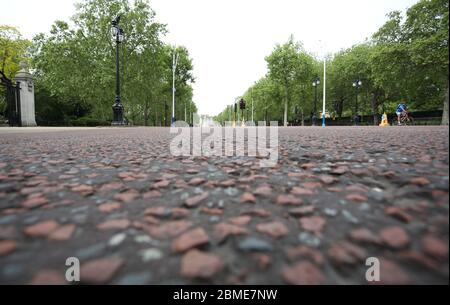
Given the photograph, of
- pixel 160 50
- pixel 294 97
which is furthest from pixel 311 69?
pixel 160 50

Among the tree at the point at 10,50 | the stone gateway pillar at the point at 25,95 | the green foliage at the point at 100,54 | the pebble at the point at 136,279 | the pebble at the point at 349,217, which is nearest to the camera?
the pebble at the point at 136,279

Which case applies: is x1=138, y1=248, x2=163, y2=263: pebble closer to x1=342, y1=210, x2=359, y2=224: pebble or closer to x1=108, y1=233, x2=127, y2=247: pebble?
x1=108, y1=233, x2=127, y2=247: pebble

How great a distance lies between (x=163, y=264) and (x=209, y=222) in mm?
285

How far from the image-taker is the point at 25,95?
61.4ft

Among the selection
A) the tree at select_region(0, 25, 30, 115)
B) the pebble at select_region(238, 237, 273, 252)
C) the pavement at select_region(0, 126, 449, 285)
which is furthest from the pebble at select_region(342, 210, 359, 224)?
the tree at select_region(0, 25, 30, 115)

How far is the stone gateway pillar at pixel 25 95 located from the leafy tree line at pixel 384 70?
31.8 meters

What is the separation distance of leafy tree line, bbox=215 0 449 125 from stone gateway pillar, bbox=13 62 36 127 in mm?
31770

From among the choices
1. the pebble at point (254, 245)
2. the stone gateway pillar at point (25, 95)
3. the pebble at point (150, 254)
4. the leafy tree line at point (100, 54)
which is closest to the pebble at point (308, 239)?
the pebble at point (254, 245)

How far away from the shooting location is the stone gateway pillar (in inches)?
726

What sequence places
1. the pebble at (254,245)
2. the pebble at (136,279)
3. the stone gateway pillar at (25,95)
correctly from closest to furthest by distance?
1. the pebble at (136,279)
2. the pebble at (254,245)
3. the stone gateway pillar at (25,95)

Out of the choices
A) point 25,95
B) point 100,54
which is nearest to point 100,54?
point 100,54

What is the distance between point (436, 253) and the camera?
72 cm

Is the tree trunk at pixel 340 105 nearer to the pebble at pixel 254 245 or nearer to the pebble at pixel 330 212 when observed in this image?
the pebble at pixel 330 212

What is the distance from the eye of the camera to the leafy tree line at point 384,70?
23.3 metres
